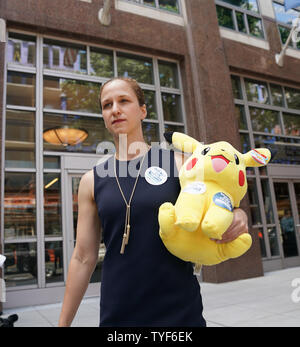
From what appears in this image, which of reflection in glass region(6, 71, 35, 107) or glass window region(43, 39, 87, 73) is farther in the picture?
glass window region(43, 39, 87, 73)

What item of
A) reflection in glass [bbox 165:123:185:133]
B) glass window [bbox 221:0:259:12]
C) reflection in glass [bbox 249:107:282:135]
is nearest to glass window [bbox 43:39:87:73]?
reflection in glass [bbox 165:123:185:133]

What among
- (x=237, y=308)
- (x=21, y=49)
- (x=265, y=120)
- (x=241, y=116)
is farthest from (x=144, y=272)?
(x=265, y=120)

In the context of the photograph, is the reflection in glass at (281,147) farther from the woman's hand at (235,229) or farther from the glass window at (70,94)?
the woman's hand at (235,229)

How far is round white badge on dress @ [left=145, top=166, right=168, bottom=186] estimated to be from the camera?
1.34 m

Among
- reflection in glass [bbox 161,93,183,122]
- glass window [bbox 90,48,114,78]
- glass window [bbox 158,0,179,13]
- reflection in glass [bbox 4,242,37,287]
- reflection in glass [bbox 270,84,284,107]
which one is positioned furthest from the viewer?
reflection in glass [bbox 270,84,284,107]

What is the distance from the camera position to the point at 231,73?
30.7ft

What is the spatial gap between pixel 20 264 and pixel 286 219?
25.4 feet

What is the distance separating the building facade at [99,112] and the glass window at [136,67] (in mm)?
28

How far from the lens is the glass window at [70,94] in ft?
23.9

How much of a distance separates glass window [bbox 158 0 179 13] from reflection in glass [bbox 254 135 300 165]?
4520 mm

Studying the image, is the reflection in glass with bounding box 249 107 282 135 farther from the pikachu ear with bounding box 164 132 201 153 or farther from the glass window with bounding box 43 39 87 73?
the pikachu ear with bounding box 164 132 201 153

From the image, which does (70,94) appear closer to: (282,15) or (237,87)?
(237,87)

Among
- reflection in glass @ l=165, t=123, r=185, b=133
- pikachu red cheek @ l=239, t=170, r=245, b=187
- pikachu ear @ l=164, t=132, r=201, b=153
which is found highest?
reflection in glass @ l=165, t=123, r=185, b=133

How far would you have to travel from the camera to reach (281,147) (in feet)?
33.1
